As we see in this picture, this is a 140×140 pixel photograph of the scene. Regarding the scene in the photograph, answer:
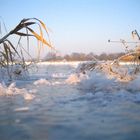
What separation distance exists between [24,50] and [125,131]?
5.75 ft

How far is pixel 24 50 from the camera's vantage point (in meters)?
3.71

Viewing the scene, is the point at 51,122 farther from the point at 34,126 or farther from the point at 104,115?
the point at 104,115

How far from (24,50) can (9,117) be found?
91cm

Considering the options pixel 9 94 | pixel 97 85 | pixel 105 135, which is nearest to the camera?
pixel 105 135

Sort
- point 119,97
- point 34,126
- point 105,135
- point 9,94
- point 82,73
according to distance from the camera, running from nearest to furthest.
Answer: point 105,135
point 34,126
point 119,97
point 9,94
point 82,73

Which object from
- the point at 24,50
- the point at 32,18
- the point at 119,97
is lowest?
the point at 119,97

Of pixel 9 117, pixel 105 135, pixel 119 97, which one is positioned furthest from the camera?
pixel 119 97

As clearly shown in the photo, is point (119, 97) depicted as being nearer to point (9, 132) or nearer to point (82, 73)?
point (9, 132)

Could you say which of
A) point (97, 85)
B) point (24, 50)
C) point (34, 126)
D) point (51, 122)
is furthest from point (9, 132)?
point (97, 85)

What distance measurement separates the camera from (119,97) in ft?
17.5

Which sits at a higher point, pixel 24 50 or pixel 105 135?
pixel 24 50

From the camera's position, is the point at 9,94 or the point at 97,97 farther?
the point at 9,94

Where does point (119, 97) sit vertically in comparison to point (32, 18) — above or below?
below

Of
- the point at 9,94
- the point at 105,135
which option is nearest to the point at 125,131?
the point at 105,135
